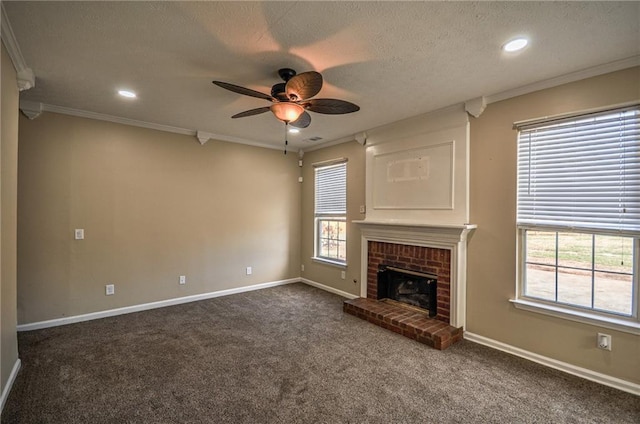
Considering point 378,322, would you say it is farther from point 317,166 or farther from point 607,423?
point 317,166

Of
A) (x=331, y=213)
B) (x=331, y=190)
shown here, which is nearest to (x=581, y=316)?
(x=331, y=213)

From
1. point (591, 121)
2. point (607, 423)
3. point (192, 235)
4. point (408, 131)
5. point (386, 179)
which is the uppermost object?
point (408, 131)

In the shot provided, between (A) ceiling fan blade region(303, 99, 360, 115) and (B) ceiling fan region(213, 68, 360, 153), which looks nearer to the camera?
(B) ceiling fan region(213, 68, 360, 153)

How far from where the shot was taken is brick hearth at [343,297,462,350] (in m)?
3.06

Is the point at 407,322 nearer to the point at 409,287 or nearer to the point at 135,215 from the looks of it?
the point at 409,287

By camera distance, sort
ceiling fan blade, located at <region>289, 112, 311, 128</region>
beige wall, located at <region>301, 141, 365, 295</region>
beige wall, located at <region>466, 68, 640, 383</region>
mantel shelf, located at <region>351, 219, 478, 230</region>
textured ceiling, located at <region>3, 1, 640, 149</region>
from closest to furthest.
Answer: textured ceiling, located at <region>3, 1, 640, 149</region>
beige wall, located at <region>466, 68, 640, 383</region>
ceiling fan blade, located at <region>289, 112, 311, 128</region>
mantel shelf, located at <region>351, 219, 478, 230</region>
beige wall, located at <region>301, 141, 365, 295</region>

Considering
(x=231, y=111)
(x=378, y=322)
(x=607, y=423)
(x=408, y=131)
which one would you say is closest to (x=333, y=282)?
(x=378, y=322)

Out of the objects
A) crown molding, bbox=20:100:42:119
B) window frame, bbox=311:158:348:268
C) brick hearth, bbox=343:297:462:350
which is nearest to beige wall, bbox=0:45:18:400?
crown molding, bbox=20:100:42:119

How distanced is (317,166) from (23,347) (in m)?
4.40

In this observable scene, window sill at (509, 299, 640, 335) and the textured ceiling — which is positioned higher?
the textured ceiling

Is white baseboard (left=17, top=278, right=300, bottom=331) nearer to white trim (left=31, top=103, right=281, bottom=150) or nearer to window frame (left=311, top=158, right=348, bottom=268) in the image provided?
window frame (left=311, top=158, right=348, bottom=268)

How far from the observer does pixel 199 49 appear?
219cm

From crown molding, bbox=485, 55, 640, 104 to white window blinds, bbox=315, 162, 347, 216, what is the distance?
→ 2417 mm

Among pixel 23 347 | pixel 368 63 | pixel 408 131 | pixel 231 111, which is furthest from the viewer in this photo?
pixel 408 131
